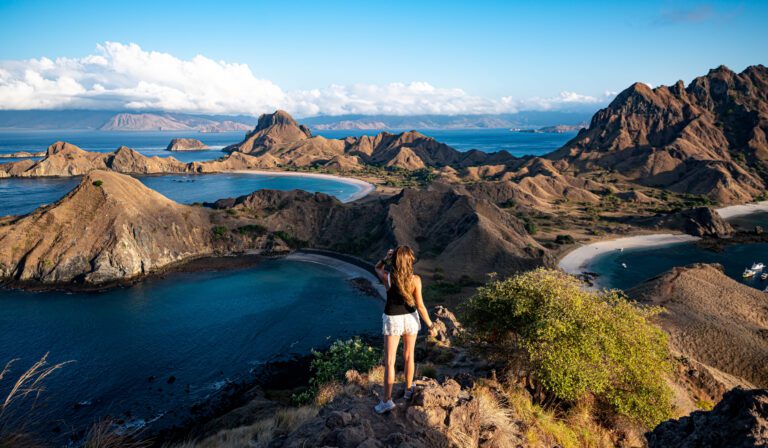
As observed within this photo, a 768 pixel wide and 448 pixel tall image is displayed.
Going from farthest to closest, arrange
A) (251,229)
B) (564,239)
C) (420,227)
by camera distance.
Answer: (564,239) < (251,229) < (420,227)

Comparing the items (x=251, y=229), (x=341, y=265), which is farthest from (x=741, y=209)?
(x=251, y=229)

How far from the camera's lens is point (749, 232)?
8981 centimetres

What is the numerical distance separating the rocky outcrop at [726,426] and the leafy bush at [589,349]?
4.30 meters

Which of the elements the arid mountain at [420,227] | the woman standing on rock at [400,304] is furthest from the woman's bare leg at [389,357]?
the arid mountain at [420,227]

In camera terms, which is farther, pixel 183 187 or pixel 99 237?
pixel 183 187

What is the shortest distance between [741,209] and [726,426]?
142118mm

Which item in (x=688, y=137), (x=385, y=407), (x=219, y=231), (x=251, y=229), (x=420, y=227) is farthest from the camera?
(x=688, y=137)

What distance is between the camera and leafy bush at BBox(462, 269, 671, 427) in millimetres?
15281

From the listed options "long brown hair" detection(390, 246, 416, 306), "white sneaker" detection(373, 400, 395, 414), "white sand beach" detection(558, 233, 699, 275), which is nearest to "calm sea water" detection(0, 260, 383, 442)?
"white sneaker" detection(373, 400, 395, 414)

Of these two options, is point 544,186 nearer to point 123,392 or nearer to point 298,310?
point 298,310

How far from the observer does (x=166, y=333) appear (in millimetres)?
47844

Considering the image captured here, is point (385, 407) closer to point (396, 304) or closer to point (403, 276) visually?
point (396, 304)

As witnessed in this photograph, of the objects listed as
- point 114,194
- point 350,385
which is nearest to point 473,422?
point 350,385

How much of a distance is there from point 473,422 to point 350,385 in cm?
603
